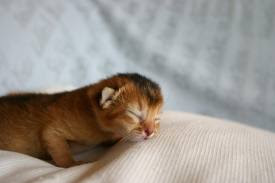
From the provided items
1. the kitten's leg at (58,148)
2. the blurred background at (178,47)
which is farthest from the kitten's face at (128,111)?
the blurred background at (178,47)

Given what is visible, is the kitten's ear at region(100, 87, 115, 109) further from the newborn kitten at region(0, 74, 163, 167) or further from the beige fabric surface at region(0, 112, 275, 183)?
the beige fabric surface at region(0, 112, 275, 183)

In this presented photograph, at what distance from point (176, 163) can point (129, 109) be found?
0.24 metres

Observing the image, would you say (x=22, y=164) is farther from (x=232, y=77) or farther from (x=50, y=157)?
(x=232, y=77)

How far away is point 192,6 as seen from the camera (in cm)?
173

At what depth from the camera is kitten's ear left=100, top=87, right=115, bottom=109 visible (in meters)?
1.02

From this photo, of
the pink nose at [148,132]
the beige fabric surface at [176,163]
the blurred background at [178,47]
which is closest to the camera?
the beige fabric surface at [176,163]

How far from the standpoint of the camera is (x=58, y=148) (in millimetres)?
1055

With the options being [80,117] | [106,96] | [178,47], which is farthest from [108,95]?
[178,47]

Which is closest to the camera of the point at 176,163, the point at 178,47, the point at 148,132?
the point at 176,163

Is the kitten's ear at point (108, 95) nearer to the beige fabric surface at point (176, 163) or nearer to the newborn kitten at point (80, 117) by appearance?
the newborn kitten at point (80, 117)

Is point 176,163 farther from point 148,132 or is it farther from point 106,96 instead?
point 106,96

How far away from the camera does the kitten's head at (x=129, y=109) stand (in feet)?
3.31

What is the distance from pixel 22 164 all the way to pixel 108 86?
309mm

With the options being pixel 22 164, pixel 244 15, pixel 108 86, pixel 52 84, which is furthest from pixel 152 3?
pixel 22 164
